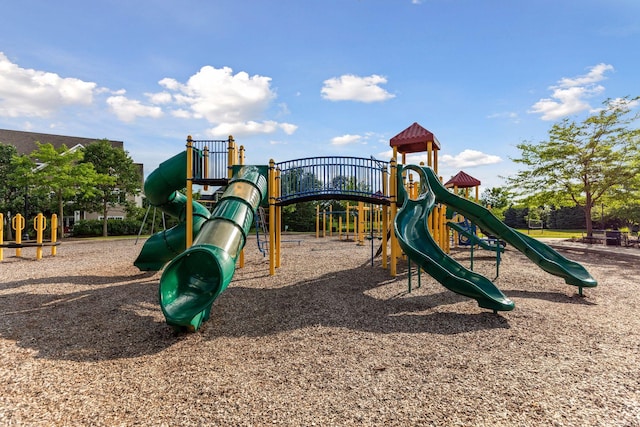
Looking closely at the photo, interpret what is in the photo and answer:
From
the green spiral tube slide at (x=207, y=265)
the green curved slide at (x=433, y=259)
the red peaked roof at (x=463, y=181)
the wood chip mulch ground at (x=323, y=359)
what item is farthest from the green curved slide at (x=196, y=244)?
the red peaked roof at (x=463, y=181)

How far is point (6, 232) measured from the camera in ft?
84.8

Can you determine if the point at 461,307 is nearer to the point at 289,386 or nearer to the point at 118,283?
the point at 289,386

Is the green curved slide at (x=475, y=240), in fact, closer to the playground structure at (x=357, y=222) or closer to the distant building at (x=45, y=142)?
the playground structure at (x=357, y=222)

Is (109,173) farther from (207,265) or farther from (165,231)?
(207,265)

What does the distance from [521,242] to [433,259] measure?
8.89 feet

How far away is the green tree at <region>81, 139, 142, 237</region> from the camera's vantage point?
2770 cm

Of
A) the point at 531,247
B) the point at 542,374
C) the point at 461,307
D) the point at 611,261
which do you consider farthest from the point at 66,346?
the point at 611,261

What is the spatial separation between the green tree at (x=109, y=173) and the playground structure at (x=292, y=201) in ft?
70.4

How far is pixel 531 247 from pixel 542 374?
5432mm

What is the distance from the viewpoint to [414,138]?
35.0 feet

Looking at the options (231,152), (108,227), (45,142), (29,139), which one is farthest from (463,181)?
(29,139)

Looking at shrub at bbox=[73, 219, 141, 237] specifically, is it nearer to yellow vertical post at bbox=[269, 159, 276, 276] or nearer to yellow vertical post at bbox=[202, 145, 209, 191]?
yellow vertical post at bbox=[202, 145, 209, 191]

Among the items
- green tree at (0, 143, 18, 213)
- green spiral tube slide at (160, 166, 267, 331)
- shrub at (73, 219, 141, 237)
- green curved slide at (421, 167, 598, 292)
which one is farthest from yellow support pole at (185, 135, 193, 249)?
green tree at (0, 143, 18, 213)

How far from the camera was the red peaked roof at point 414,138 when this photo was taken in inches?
421
